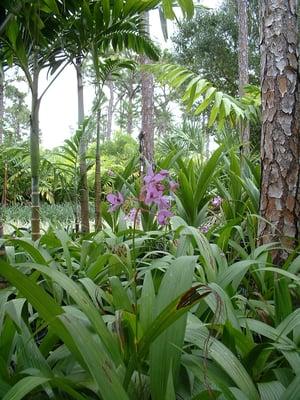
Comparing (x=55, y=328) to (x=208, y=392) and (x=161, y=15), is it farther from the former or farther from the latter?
(x=161, y=15)

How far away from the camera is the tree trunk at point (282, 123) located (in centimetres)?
169

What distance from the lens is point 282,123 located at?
1717 millimetres

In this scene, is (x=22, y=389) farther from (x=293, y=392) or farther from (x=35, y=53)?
(x=35, y=53)

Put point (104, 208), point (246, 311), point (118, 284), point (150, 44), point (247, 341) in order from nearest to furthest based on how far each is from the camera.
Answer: point (247, 341) < point (118, 284) < point (246, 311) < point (104, 208) < point (150, 44)

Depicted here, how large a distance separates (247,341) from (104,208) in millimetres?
1828

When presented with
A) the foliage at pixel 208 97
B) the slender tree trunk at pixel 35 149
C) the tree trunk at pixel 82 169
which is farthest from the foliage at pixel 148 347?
the foliage at pixel 208 97

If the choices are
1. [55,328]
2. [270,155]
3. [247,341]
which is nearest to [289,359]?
[247,341]

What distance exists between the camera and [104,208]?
8.64ft

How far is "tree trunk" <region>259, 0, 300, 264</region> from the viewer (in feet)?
5.56

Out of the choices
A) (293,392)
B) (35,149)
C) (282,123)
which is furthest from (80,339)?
(35,149)

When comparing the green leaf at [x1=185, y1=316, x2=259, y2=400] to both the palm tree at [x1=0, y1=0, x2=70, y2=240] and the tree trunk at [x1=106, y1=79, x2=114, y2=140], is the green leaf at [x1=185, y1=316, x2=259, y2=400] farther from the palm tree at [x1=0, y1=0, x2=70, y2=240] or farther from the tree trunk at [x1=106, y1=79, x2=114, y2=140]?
the tree trunk at [x1=106, y1=79, x2=114, y2=140]

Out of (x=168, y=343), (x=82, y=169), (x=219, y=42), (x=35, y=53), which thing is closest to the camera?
(x=168, y=343)

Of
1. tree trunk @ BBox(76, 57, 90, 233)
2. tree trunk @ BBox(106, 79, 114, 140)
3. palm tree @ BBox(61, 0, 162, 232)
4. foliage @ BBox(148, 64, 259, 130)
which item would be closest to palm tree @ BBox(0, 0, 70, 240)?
palm tree @ BBox(61, 0, 162, 232)

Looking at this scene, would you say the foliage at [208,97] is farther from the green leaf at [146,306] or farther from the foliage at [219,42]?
the foliage at [219,42]
